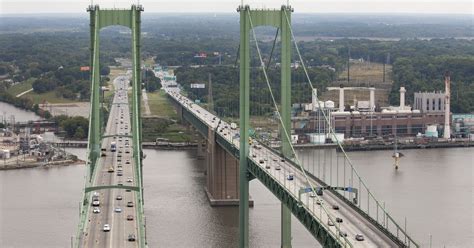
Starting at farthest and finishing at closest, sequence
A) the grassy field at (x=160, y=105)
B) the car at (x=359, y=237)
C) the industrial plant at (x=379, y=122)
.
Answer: the grassy field at (x=160, y=105) → the industrial plant at (x=379, y=122) → the car at (x=359, y=237)

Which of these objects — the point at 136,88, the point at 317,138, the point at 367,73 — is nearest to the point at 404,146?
the point at 317,138

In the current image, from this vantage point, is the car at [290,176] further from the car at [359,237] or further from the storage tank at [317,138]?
the storage tank at [317,138]

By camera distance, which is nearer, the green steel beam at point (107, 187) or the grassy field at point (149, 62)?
the green steel beam at point (107, 187)

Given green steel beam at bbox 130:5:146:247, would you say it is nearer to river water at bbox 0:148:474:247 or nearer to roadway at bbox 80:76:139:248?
roadway at bbox 80:76:139:248

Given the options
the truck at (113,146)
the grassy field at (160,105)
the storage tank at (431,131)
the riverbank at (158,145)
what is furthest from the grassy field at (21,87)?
the truck at (113,146)

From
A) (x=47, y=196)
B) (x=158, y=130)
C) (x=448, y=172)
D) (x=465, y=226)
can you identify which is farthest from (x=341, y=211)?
(x=158, y=130)

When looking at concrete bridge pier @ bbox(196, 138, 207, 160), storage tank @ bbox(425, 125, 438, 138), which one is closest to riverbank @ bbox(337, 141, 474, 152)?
storage tank @ bbox(425, 125, 438, 138)

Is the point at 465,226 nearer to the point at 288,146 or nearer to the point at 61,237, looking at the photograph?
the point at 288,146
